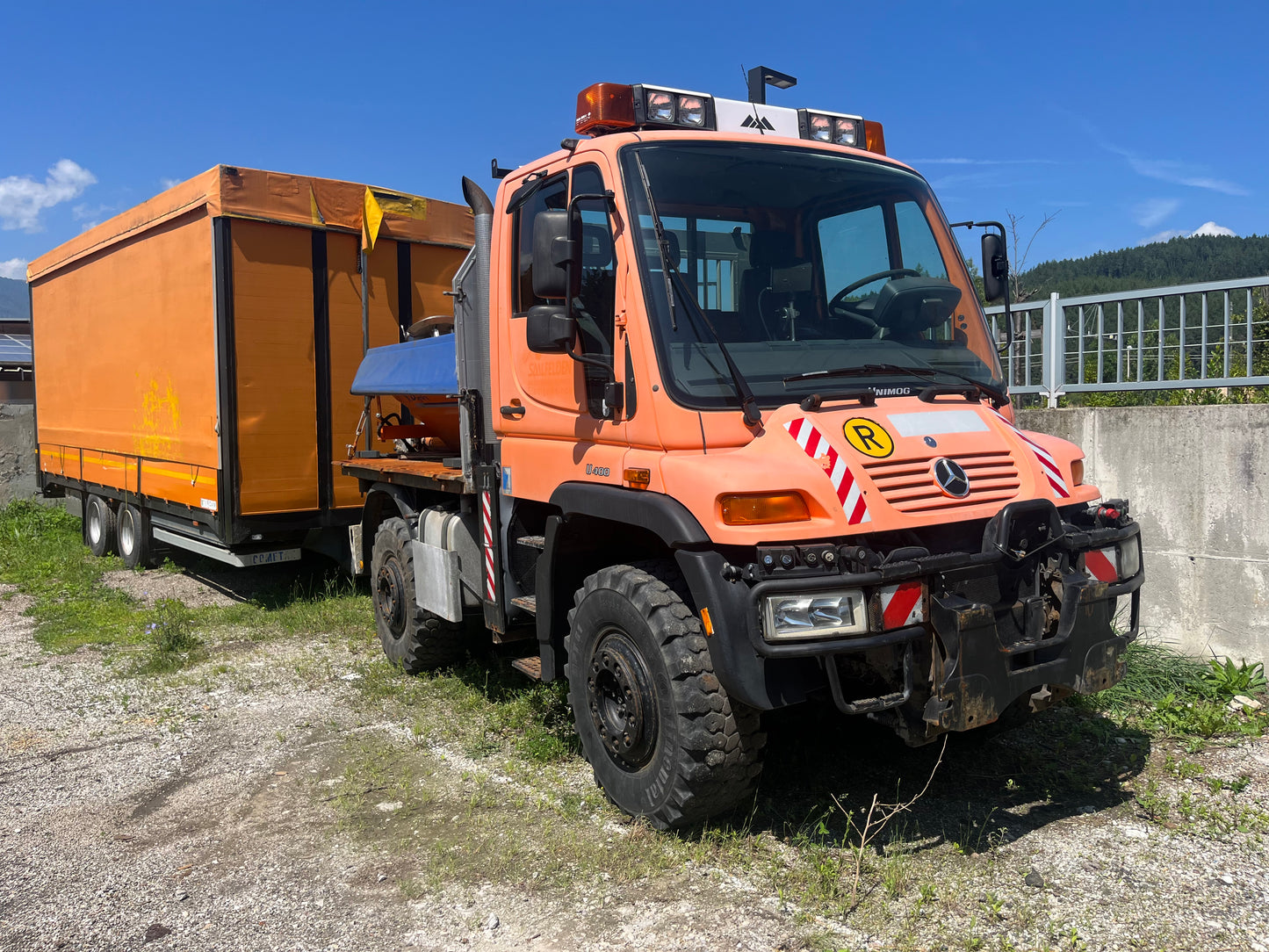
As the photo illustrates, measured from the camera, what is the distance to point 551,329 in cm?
399

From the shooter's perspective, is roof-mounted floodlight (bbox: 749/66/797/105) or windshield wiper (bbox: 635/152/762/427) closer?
windshield wiper (bbox: 635/152/762/427)

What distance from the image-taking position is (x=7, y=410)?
14.9 meters

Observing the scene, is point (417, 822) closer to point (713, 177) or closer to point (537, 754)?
point (537, 754)

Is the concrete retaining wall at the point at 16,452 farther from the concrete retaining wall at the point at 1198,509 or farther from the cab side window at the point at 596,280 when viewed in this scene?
the concrete retaining wall at the point at 1198,509

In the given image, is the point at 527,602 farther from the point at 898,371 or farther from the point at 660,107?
the point at 660,107

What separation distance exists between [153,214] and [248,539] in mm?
3124

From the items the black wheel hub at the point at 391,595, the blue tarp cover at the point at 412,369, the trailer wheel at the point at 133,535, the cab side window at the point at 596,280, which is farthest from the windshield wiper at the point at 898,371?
the trailer wheel at the point at 133,535

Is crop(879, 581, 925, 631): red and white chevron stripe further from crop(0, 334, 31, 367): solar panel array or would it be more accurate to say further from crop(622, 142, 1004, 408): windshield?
crop(0, 334, 31, 367): solar panel array

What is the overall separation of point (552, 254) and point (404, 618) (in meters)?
3.33

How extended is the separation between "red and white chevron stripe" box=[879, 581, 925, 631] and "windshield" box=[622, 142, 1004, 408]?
0.87 m

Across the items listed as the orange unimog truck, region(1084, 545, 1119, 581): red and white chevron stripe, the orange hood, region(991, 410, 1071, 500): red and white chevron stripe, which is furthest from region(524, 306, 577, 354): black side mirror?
region(1084, 545, 1119, 581): red and white chevron stripe

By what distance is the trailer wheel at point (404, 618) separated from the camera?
6215 mm

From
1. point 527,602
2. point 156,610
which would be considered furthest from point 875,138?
point 156,610

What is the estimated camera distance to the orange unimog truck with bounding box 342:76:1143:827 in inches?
134
